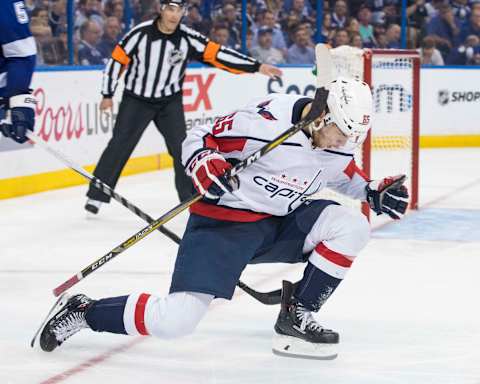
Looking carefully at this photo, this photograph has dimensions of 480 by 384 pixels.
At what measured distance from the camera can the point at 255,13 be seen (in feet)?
32.5

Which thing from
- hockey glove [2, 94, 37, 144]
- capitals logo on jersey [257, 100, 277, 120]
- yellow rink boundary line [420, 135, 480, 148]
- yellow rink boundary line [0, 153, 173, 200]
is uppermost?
capitals logo on jersey [257, 100, 277, 120]

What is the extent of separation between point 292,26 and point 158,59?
14.0 feet

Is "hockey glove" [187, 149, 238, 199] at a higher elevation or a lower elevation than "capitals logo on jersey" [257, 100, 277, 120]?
lower

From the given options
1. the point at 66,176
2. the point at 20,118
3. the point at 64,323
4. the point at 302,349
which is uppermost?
the point at 20,118

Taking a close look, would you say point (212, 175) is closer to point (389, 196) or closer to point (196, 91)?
point (389, 196)

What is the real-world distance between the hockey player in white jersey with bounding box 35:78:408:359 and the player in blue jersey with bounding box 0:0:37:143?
3.14ft

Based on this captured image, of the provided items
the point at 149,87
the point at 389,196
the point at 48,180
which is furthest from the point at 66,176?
the point at 389,196

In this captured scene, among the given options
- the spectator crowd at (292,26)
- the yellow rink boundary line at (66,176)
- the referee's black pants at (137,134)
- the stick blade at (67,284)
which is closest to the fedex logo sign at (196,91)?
the yellow rink boundary line at (66,176)

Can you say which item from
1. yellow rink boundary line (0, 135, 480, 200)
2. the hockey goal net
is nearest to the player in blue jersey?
the hockey goal net

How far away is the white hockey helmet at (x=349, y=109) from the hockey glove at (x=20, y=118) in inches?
53.1

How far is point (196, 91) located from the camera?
8.57 meters

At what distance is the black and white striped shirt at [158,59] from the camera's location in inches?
233

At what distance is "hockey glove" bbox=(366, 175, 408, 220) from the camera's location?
338 cm

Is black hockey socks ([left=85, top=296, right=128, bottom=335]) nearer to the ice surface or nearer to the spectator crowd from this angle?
the ice surface
